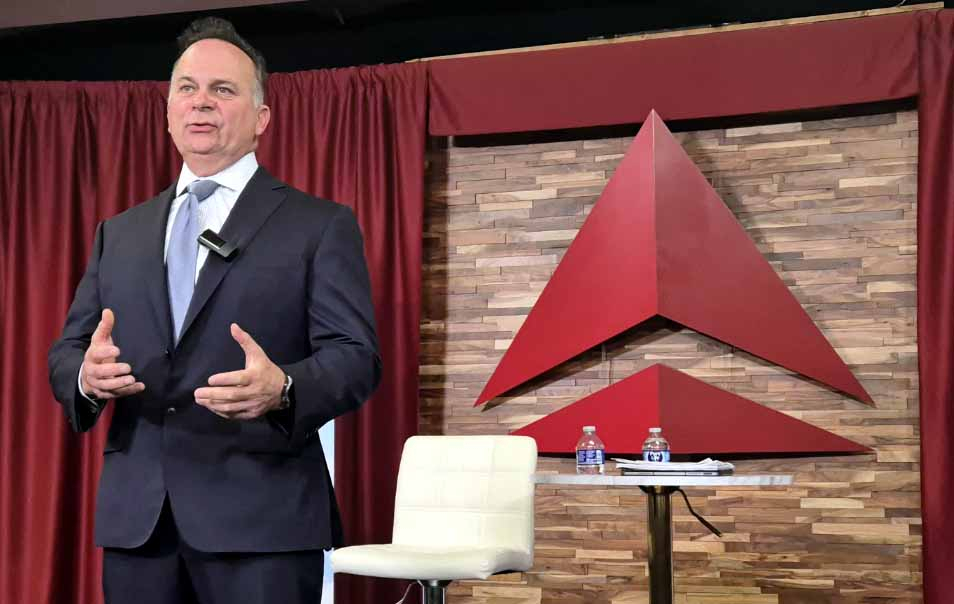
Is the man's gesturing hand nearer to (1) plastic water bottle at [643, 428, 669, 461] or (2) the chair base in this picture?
(2) the chair base

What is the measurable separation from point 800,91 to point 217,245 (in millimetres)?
2972

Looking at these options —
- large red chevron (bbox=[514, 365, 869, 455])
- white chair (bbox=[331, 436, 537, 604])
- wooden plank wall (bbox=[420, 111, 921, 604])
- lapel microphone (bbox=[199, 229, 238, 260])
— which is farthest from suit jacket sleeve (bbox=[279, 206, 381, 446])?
wooden plank wall (bbox=[420, 111, 921, 604])

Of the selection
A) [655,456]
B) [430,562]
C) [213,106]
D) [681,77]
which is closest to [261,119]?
[213,106]

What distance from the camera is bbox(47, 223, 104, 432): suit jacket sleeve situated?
1540 mm

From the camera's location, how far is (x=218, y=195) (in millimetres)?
1674

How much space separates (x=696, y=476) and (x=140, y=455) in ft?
5.37

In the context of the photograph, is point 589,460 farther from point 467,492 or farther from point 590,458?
point 467,492

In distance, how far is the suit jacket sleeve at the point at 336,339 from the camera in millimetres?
1443

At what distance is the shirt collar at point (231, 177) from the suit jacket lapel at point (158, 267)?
0.09 feet

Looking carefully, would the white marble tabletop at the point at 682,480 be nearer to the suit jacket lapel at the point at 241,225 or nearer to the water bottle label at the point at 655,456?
the water bottle label at the point at 655,456

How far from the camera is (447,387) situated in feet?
14.0

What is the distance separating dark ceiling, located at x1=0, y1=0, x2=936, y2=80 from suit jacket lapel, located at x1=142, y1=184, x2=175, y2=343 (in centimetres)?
287

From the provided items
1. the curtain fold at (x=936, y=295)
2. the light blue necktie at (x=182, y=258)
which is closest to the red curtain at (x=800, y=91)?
the curtain fold at (x=936, y=295)

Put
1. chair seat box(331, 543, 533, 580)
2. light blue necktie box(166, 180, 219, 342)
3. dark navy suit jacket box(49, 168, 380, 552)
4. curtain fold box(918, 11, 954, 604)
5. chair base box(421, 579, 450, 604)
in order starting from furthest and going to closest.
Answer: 1. curtain fold box(918, 11, 954, 604)
2. chair base box(421, 579, 450, 604)
3. chair seat box(331, 543, 533, 580)
4. light blue necktie box(166, 180, 219, 342)
5. dark navy suit jacket box(49, 168, 380, 552)
